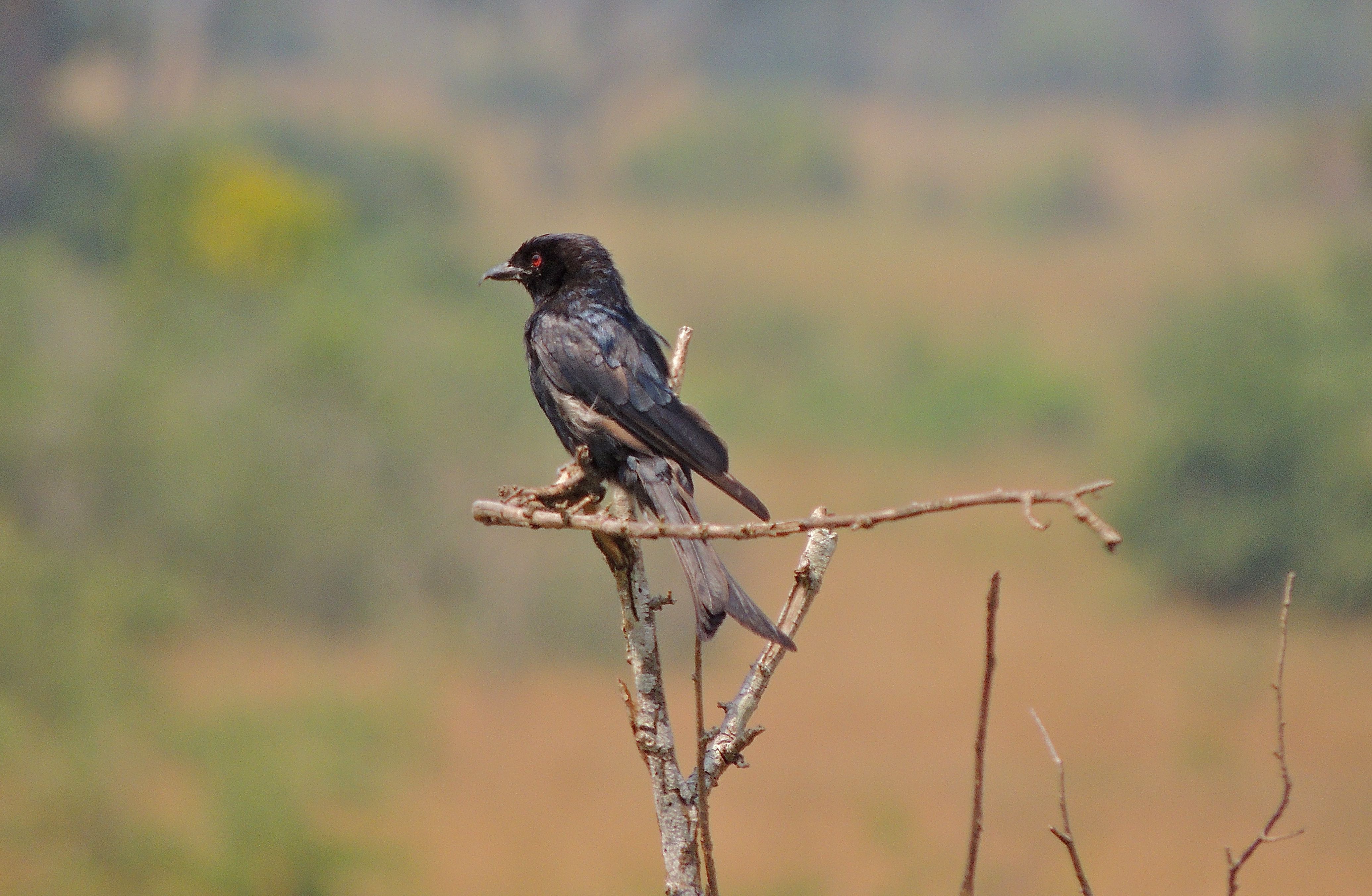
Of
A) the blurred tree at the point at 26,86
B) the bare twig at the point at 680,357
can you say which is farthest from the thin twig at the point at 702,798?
the blurred tree at the point at 26,86

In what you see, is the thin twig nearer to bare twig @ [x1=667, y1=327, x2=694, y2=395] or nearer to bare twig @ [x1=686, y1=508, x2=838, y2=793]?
bare twig @ [x1=686, y1=508, x2=838, y2=793]

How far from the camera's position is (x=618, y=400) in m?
3.85

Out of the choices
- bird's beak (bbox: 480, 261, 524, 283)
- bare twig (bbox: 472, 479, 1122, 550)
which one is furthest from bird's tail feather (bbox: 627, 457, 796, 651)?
bird's beak (bbox: 480, 261, 524, 283)

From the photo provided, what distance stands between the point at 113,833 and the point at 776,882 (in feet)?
15.6


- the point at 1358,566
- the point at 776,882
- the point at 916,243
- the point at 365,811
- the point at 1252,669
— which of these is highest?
the point at 916,243

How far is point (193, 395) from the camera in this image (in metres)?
15.8

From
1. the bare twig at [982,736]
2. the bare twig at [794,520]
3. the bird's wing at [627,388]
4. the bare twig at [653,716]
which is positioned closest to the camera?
the bare twig at [794,520]

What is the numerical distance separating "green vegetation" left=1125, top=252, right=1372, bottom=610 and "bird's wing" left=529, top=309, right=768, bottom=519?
13379 millimetres

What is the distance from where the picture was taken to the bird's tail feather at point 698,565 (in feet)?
9.29

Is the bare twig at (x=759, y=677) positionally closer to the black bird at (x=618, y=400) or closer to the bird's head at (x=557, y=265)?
the black bird at (x=618, y=400)

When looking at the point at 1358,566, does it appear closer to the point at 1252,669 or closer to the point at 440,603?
the point at 1252,669

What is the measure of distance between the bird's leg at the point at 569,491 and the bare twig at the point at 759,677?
619 millimetres

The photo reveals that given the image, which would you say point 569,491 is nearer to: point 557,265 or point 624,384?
point 624,384

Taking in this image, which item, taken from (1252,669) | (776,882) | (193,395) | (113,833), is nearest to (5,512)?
(193,395)
